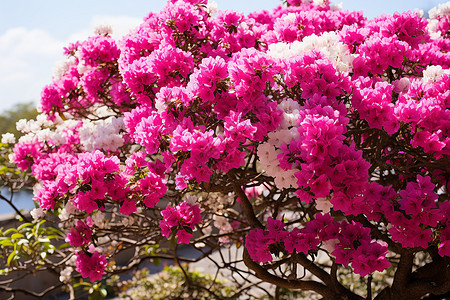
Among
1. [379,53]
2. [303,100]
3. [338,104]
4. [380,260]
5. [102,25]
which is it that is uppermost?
[102,25]

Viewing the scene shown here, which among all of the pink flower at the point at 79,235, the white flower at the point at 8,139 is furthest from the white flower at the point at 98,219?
the white flower at the point at 8,139

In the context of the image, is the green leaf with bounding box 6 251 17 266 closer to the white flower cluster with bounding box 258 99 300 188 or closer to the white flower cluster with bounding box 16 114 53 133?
the white flower cluster with bounding box 16 114 53 133

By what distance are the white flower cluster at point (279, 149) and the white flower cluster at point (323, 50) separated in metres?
0.34

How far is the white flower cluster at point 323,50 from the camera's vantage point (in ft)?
5.80

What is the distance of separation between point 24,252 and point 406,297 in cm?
241

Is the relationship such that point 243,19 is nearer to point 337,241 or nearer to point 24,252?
point 337,241

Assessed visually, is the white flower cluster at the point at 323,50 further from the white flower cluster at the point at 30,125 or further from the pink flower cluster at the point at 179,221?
the white flower cluster at the point at 30,125

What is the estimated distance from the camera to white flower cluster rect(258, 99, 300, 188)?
1.49 m

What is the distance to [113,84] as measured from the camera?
2.68 m

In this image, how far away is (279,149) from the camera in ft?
5.08

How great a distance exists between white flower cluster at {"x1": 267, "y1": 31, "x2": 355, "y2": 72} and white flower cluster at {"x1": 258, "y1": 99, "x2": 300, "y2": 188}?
0.34 meters

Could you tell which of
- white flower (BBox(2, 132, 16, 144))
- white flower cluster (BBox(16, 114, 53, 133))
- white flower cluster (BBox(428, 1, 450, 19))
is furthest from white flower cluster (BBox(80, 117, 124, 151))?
white flower cluster (BBox(428, 1, 450, 19))

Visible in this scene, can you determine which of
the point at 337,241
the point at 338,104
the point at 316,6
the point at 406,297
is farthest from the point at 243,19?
the point at 406,297

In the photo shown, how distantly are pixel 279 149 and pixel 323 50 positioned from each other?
1.61 ft
